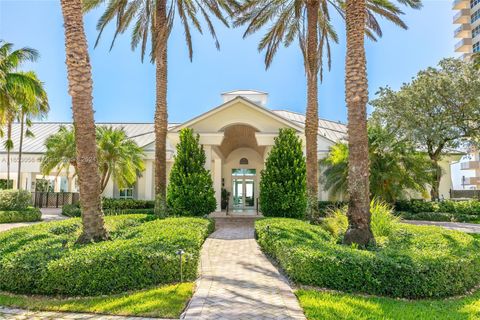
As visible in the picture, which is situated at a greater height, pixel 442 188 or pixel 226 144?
pixel 226 144

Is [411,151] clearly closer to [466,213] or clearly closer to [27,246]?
[466,213]

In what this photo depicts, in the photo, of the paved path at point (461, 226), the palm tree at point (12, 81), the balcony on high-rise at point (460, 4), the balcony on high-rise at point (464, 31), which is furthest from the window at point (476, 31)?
the palm tree at point (12, 81)

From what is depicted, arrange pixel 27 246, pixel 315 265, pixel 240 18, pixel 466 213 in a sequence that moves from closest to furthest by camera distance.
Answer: pixel 315 265
pixel 27 246
pixel 240 18
pixel 466 213

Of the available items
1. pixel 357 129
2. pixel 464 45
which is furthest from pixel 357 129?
pixel 464 45

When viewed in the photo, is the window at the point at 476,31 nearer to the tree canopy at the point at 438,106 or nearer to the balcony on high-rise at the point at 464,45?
the balcony on high-rise at the point at 464,45

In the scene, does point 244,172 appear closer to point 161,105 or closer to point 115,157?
point 115,157

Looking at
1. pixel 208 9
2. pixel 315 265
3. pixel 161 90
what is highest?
pixel 208 9

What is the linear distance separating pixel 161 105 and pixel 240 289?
12408 mm

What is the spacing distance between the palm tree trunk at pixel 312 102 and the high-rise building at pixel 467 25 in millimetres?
49272

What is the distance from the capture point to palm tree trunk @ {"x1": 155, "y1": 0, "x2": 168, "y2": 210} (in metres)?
17.0

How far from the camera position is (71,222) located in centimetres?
1300

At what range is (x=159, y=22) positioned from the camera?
56.3ft

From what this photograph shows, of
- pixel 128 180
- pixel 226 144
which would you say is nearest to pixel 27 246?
pixel 128 180

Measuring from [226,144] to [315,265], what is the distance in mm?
19362
